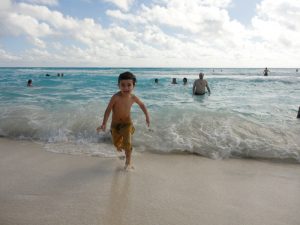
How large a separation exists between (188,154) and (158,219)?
2417 mm

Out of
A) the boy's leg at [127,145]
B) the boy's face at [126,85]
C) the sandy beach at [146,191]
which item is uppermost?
the boy's face at [126,85]

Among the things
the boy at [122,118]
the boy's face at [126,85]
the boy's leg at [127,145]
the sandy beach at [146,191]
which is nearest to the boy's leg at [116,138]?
the boy at [122,118]

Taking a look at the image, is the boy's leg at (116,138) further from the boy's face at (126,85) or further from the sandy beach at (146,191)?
the boy's face at (126,85)

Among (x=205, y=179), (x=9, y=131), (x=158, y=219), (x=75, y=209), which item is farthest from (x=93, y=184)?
(x=9, y=131)

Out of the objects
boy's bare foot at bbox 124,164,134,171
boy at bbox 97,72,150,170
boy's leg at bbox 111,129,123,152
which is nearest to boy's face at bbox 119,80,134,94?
boy at bbox 97,72,150,170

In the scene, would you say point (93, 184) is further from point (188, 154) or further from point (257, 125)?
point (257, 125)

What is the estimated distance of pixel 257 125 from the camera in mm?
6625

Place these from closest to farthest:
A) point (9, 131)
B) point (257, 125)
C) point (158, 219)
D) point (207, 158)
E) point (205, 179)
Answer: point (158, 219), point (205, 179), point (207, 158), point (9, 131), point (257, 125)

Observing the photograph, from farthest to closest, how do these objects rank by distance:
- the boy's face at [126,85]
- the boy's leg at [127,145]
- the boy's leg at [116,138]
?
the boy's leg at [116,138], the boy's leg at [127,145], the boy's face at [126,85]

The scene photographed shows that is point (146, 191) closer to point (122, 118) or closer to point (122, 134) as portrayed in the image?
point (122, 134)

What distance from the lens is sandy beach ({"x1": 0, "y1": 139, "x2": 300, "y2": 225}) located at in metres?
2.68

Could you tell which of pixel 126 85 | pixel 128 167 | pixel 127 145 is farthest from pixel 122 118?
pixel 128 167

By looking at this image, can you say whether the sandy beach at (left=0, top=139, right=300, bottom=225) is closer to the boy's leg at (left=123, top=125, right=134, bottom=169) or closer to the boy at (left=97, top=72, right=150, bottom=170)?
the boy's leg at (left=123, top=125, right=134, bottom=169)

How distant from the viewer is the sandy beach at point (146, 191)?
2.68 metres
